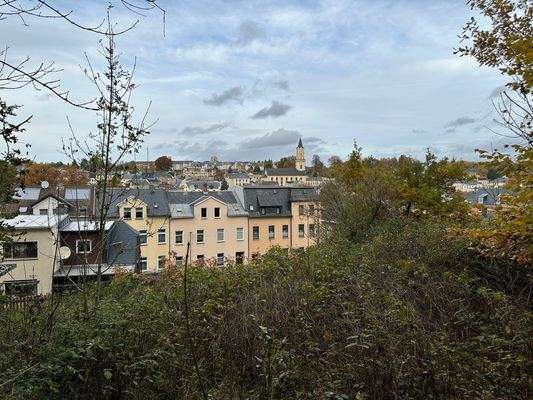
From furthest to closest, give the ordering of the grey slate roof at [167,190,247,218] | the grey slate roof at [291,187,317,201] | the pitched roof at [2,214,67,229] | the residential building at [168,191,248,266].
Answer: the grey slate roof at [291,187,317,201] < the grey slate roof at [167,190,247,218] < the residential building at [168,191,248,266] < the pitched roof at [2,214,67,229]

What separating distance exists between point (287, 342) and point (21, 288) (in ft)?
11.6

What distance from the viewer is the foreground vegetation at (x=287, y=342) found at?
3.50 meters

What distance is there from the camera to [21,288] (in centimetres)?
539

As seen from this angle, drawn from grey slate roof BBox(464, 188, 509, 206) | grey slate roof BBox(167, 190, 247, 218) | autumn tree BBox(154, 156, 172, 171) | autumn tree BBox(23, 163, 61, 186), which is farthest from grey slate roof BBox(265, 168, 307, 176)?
autumn tree BBox(23, 163, 61, 186)

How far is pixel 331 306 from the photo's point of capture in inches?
211

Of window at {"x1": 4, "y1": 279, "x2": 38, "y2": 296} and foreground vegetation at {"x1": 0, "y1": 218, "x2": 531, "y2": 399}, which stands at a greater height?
window at {"x1": 4, "y1": 279, "x2": 38, "y2": 296}

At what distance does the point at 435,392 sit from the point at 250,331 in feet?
7.08

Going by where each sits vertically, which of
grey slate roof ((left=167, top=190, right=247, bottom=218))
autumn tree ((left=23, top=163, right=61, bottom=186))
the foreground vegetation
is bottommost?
the foreground vegetation

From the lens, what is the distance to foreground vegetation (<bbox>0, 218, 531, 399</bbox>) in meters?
3.50

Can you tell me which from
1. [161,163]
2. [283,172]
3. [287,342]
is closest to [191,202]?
[161,163]

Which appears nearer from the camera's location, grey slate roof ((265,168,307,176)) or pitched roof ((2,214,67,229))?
pitched roof ((2,214,67,229))

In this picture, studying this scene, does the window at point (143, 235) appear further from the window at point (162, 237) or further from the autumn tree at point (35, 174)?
the autumn tree at point (35, 174)

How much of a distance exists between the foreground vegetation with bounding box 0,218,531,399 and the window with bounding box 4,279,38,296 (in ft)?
0.99

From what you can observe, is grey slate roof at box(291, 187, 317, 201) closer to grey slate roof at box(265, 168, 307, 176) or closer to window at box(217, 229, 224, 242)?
window at box(217, 229, 224, 242)
